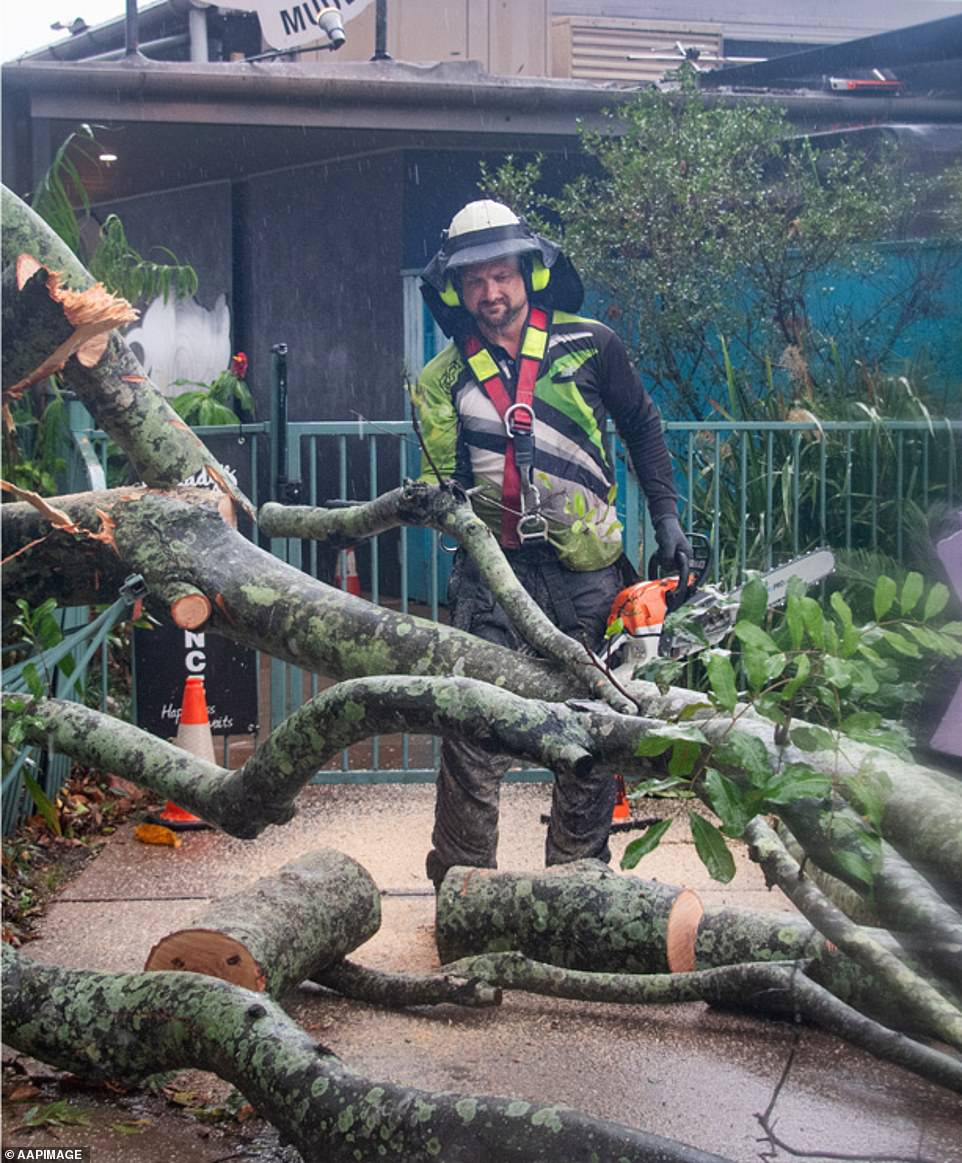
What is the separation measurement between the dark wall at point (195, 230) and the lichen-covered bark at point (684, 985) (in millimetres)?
5505

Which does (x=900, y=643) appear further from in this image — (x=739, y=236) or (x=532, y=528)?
(x=739, y=236)

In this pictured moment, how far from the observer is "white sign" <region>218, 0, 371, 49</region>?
5.46 metres

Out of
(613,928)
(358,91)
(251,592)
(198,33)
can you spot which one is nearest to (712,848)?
(251,592)

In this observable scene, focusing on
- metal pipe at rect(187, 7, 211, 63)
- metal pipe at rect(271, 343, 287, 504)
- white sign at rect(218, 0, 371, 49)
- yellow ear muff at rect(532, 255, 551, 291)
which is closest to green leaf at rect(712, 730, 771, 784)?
yellow ear muff at rect(532, 255, 551, 291)

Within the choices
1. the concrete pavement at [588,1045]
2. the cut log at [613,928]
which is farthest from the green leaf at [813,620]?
the cut log at [613,928]

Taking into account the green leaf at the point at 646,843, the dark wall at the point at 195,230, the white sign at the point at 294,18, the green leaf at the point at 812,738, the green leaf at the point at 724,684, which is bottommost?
the green leaf at the point at 646,843

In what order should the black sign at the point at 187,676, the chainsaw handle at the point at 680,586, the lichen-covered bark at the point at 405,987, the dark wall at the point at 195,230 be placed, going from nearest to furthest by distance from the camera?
1. the lichen-covered bark at the point at 405,987
2. the chainsaw handle at the point at 680,586
3. the black sign at the point at 187,676
4. the dark wall at the point at 195,230

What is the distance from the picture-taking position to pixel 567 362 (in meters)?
3.48

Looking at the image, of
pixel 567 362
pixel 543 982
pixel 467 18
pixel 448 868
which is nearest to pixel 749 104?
pixel 467 18

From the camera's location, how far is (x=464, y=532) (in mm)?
2633

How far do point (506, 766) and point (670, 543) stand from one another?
26.2 inches

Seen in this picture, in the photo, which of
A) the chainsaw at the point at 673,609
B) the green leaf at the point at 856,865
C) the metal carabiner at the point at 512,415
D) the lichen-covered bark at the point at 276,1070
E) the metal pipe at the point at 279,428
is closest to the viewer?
the green leaf at the point at 856,865

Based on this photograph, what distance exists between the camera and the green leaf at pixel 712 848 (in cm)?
189

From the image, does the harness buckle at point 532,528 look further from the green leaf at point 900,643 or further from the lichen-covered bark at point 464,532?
the green leaf at point 900,643
